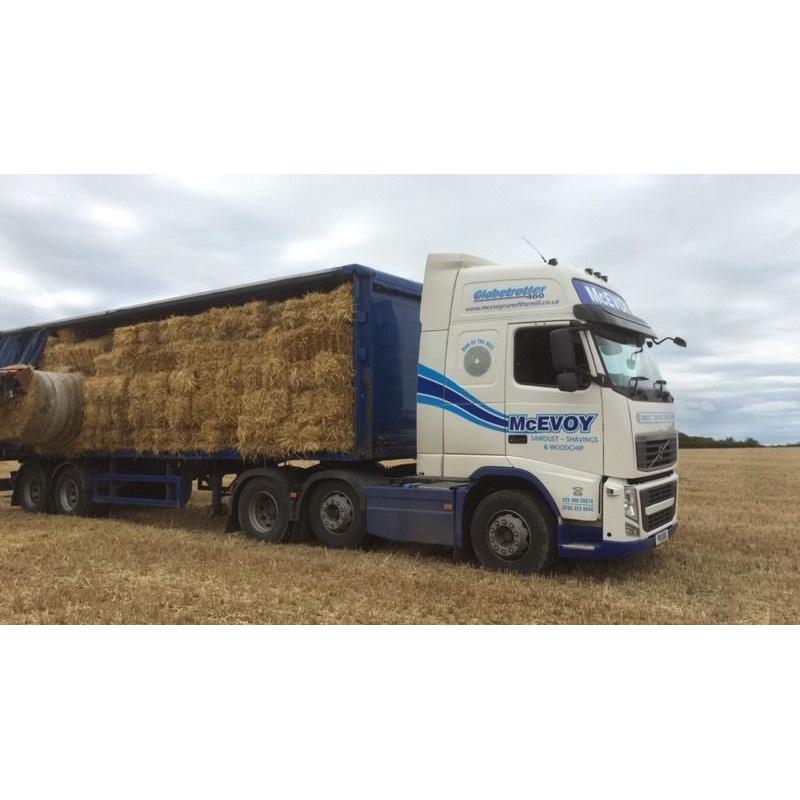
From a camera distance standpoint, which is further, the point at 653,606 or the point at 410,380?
the point at 410,380

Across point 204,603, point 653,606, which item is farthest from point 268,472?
point 653,606

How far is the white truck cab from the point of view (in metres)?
7.72

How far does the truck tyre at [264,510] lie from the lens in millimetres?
10258

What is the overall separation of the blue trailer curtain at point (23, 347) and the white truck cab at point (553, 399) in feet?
29.7

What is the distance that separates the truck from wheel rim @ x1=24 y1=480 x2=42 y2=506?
5.88 meters

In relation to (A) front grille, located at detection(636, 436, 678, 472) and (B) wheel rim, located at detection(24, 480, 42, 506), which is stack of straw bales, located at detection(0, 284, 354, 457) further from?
(A) front grille, located at detection(636, 436, 678, 472)

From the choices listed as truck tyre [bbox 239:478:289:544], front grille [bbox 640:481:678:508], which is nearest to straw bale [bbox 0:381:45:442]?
truck tyre [bbox 239:478:289:544]

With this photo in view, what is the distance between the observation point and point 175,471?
12297 mm

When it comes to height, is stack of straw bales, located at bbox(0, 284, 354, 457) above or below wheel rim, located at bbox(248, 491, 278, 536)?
above

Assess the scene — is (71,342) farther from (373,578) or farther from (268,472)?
(373,578)

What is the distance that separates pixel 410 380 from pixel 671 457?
365 cm

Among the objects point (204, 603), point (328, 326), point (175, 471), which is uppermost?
point (328, 326)

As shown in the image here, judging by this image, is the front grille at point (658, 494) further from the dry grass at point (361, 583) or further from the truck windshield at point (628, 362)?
the truck windshield at point (628, 362)

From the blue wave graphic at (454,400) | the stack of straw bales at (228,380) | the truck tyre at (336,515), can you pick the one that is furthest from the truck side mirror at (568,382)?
the truck tyre at (336,515)
